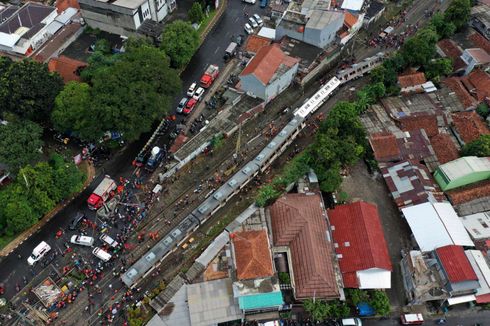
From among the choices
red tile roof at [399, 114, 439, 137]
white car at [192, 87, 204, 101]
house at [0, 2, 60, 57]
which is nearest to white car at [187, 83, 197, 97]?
white car at [192, 87, 204, 101]

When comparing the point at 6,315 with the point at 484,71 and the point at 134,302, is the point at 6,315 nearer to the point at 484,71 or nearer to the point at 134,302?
the point at 134,302

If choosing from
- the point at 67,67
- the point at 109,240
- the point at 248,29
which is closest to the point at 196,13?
the point at 248,29

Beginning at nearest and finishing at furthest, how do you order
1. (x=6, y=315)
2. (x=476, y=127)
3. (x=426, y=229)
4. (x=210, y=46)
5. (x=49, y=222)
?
(x=6, y=315) → (x=426, y=229) → (x=49, y=222) → (x=476, y=127) → (x=210, y=46)

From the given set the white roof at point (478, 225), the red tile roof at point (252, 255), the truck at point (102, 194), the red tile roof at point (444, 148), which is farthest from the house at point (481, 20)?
the truck at point (102, 194)

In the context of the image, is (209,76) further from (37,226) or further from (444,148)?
(444,148)

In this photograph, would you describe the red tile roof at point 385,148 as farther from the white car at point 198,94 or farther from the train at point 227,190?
the white car at point 198,94

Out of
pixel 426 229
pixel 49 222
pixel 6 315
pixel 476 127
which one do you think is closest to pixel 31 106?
pixel 49 222
